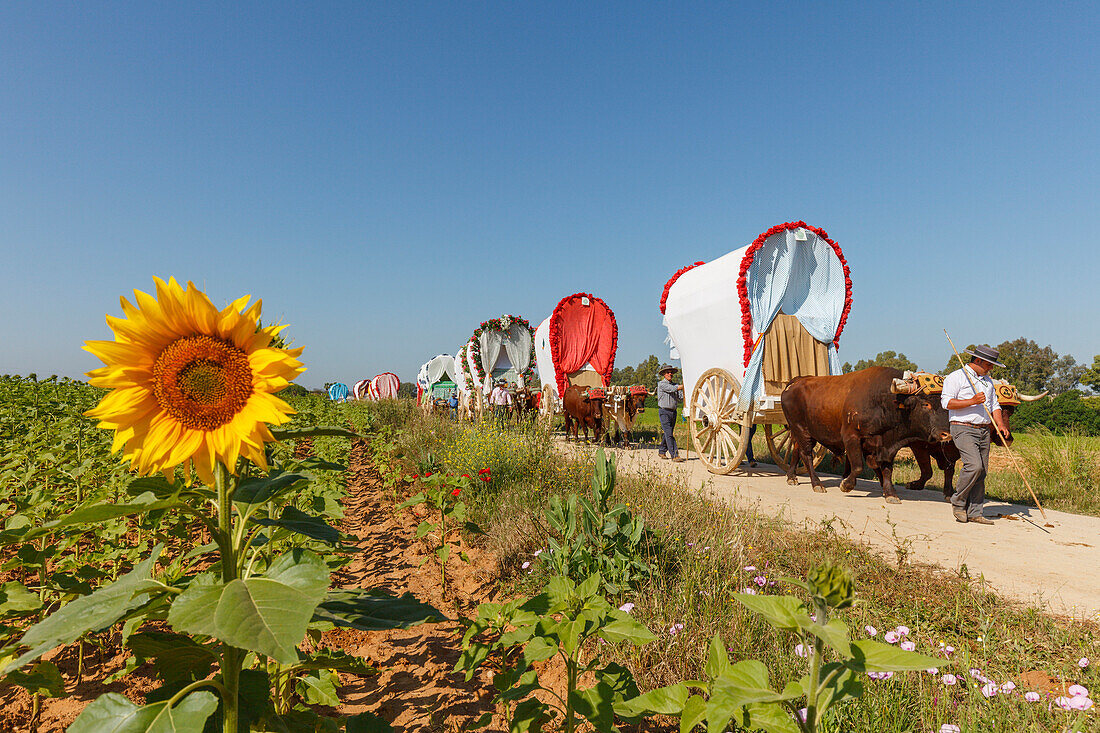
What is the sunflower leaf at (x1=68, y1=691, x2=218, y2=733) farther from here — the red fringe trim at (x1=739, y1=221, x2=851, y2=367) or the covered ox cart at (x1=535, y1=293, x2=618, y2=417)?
the covered ox cart at (x1=535, y1=293, x2=618, y2=417)

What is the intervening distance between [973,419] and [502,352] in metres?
13.8

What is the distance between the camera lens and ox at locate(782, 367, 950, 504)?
6.11 meters

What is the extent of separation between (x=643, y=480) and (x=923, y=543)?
105 inches

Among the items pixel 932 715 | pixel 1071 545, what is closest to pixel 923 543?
A: pixel 1071 545

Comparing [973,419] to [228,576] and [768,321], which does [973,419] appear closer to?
[768,321]

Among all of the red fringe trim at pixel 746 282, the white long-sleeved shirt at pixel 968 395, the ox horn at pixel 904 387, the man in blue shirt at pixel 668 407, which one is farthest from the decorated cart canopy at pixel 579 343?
the white long-sleeved shirt at pixel 968 395

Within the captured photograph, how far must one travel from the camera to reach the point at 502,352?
17656 millimetres

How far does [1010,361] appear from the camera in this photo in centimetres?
4150

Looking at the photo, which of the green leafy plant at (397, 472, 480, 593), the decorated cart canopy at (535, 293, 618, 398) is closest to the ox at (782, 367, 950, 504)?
the green leafy plant at (397, 472, 480, 593)

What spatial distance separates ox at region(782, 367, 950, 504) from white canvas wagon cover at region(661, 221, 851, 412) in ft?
2.93

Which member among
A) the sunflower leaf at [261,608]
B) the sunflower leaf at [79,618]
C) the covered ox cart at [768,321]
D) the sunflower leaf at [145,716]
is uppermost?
the covered ox cart at [768,321]

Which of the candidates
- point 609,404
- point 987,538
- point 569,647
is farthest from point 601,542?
point 609,404

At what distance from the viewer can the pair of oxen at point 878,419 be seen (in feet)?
19.8

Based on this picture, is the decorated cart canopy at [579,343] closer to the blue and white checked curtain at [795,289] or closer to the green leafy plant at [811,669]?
the blue and white checked curtain at [795,289]
